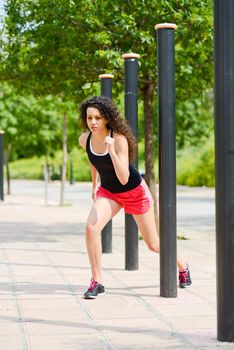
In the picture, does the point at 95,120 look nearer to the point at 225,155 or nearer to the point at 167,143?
the point at 167,143

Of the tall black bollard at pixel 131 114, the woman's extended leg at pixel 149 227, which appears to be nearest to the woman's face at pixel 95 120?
the woman's extended leg at pixel 149 227

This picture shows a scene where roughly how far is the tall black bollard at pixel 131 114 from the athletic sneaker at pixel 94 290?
5.72ft

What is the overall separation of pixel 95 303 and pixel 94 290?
0.93 ft

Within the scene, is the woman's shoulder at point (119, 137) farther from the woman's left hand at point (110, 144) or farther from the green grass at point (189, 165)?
the green grass at point (189, 165)

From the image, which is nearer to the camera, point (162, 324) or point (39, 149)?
point (162, 324)

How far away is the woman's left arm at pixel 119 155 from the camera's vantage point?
6883mm

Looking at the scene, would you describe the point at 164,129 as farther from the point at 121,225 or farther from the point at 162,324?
the point at 121,225

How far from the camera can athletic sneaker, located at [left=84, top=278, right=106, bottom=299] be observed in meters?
7.17

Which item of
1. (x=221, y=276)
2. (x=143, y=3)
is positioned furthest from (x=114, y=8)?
(x=221, y=276)

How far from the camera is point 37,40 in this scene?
12.9 meters

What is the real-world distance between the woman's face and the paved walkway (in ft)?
5.02

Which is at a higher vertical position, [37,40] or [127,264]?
[37,40]

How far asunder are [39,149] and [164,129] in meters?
31.1

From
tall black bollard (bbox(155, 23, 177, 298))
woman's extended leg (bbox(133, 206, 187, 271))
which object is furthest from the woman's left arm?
woman's extended leg (bbox(133, 206, 187, 271))
